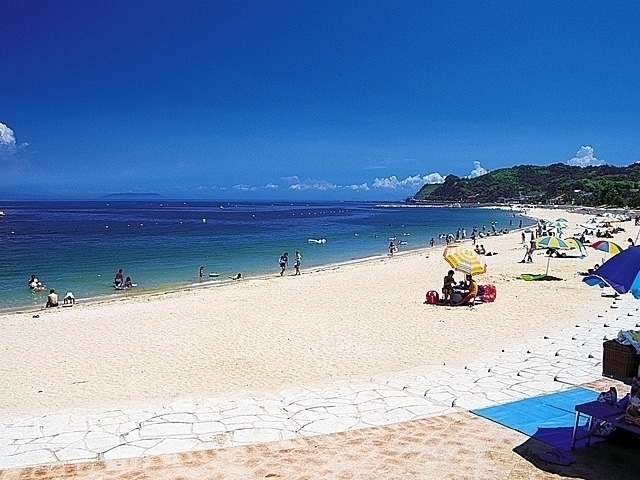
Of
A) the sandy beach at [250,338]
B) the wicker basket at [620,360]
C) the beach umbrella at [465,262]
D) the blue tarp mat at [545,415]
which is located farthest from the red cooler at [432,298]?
the wicker basket at [620,360]

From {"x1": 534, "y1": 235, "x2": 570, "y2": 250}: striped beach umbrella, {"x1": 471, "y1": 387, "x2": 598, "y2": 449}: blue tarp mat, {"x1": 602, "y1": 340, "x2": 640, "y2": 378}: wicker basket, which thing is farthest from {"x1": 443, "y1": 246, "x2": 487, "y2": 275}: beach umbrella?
{"x1": 602, "y1": 340, "x2": 640, "y2": 378}: wicker basket

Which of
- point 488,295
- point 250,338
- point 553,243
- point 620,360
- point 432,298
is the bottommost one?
point 250,338

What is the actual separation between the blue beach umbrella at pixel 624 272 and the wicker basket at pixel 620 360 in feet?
1.74

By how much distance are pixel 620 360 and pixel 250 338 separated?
857cm

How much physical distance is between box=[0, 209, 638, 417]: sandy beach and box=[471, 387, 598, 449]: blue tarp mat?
237 cm

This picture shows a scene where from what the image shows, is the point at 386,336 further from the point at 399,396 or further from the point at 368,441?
the point at 368,441

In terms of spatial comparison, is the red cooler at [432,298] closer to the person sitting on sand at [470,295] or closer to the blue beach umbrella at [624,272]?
the person sitting on sand at [470,295]

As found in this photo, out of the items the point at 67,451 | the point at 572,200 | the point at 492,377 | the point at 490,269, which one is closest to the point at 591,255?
the point at 490,269

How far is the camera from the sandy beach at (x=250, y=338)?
8.84 metres

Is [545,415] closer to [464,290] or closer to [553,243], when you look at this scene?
[464,290]

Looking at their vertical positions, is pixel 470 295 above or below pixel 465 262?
below

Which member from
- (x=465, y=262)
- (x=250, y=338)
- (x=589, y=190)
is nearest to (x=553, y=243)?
(x=465, y=262)

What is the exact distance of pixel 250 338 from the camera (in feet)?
40.3

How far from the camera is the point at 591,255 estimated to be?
28.2 m
